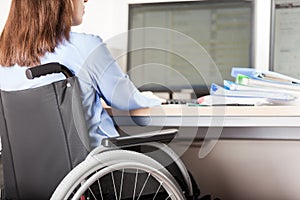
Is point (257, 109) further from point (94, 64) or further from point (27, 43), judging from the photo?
point (27, 43)

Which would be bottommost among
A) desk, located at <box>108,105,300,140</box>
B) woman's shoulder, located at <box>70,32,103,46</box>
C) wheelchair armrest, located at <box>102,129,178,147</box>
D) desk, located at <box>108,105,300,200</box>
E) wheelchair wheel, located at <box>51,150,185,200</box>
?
desk, located at <box>108,105,300,200</box>

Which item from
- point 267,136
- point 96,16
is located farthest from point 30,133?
point 96,16

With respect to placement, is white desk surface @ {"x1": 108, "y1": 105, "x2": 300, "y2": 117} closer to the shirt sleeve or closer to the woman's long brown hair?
the shirt sleeve

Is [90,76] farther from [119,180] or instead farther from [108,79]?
[119,180]

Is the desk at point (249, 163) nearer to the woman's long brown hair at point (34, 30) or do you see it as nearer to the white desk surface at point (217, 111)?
the white desk surface at point (217, 111)

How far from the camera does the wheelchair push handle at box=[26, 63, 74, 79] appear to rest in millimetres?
982

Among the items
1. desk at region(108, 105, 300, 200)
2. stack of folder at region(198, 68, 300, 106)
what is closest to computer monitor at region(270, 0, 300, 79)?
desk at region(108, 105, 300, 200)

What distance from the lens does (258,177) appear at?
6.27 feet

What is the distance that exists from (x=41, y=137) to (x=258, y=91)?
64 cm

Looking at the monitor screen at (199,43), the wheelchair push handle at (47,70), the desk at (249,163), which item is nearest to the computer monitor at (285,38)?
the monitor screen at (199,43)

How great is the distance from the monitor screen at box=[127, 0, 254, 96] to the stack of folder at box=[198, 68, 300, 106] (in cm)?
52

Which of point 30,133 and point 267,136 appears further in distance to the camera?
point 267,136

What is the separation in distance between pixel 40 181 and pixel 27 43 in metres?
0.36

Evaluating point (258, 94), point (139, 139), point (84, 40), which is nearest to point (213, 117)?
point (258, 94)
